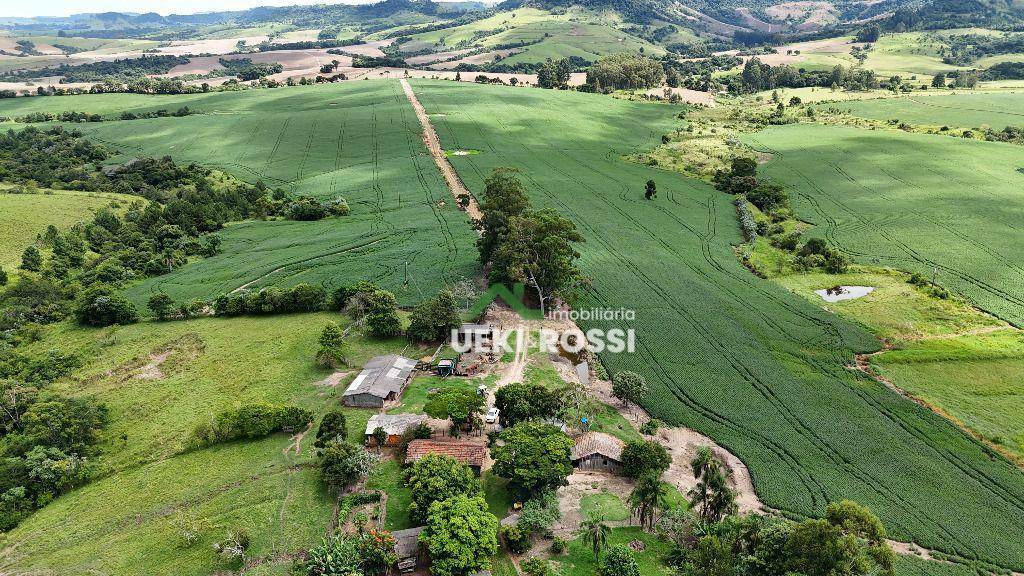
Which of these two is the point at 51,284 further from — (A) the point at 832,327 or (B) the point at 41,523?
(A) the point at 832,327

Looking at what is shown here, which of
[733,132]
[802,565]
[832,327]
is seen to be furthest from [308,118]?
[802,565]

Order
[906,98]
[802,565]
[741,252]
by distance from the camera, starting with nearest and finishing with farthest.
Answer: [802,565] < [741,252] < [906,98]

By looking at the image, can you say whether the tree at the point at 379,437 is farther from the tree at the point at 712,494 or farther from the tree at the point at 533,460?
Result: the tree at the point at 712,494

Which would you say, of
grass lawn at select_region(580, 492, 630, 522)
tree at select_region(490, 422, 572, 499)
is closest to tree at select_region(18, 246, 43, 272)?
tree at select_region(490, 422, 572, 499)

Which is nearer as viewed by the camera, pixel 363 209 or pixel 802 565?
pixel 802 565

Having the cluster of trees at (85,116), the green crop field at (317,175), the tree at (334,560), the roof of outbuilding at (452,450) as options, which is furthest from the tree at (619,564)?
the cluster of trees at (85,116)

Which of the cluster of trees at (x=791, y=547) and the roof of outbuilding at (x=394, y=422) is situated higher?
the cluster of trees at (x=791, y=547)

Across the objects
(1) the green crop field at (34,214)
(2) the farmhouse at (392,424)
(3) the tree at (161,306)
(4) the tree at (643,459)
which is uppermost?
(1) the green crop field at (34,214)
